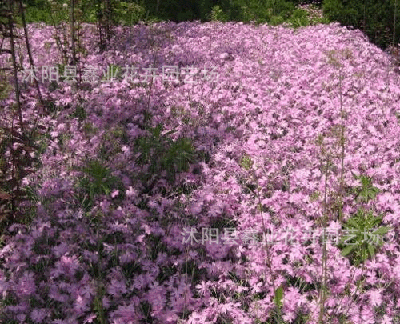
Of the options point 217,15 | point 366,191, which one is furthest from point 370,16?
point 366,191

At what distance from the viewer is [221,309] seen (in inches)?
137

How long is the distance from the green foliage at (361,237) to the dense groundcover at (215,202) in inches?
0.9

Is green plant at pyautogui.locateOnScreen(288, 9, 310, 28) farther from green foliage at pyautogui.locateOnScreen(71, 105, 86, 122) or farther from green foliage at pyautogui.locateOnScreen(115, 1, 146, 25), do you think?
green foliage at pyautogui.locateOnScreen(71, 105, 86, 122)

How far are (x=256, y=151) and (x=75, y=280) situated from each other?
2519 millimetres

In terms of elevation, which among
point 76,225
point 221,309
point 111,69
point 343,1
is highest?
point 343,1

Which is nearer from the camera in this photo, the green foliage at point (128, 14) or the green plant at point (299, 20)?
the green foliage at point (128, 14)

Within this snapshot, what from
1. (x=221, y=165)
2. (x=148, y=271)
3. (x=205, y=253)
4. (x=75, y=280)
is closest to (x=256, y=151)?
(x=221, y=165)

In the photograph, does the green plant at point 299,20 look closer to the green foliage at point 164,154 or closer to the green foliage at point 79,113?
the green foliage at point 79,113

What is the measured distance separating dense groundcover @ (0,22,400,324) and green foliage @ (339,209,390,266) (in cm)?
2

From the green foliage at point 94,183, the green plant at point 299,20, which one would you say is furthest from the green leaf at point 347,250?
the green plant at point 299,20

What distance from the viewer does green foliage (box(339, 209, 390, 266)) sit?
12.6 ft

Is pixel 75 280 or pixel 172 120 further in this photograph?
pixel 172 120

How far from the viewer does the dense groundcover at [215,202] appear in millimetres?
3576

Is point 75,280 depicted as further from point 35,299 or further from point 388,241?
point 388,241
